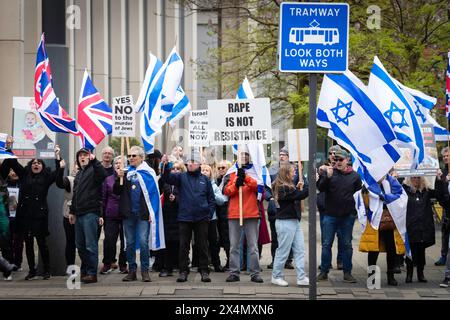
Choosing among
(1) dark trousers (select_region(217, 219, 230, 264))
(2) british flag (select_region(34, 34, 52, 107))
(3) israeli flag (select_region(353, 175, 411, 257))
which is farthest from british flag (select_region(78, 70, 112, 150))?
(3) israeli flag (select_region(353, 175, 411, 257))

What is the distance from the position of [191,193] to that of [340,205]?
2.21 m

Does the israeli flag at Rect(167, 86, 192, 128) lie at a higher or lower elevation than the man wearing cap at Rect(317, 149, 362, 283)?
higher

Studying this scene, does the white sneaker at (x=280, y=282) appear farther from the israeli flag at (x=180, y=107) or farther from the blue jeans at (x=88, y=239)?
the israeli flag at (x=180, y=107)

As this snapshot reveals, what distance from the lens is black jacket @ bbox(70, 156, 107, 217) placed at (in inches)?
488

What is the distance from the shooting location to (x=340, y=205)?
1270 centimetres

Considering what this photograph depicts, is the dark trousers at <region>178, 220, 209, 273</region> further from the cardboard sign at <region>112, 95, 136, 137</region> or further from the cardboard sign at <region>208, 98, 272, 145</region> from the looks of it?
the cardboard sign at <region>112, 95, 136, 137</region>

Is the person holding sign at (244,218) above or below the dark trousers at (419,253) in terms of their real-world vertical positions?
above

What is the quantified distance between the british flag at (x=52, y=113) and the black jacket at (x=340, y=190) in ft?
12.6

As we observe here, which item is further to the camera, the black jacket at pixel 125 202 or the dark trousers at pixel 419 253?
the dark trousers at pixel 419 253

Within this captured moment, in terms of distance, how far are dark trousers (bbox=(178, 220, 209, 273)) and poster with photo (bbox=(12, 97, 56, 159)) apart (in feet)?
Answer: 7.56

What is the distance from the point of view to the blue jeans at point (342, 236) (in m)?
12.7

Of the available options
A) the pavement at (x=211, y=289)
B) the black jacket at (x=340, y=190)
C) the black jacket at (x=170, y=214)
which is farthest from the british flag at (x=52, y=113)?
the black jacket at (x=340, y=190)

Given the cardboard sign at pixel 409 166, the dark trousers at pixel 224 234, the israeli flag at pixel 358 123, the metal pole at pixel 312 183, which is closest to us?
the metal pole at pixel 312 183

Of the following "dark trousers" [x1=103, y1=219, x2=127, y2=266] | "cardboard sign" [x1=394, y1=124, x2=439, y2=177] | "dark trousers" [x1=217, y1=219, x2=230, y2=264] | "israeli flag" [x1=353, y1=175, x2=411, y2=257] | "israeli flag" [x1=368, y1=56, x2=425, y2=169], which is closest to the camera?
"israeli flag" [x1=368, y1=56, x2=425, y2=169]
